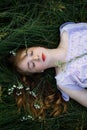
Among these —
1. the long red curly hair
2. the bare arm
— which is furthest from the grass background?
the bare arm

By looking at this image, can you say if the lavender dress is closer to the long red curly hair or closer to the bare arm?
the bare arm

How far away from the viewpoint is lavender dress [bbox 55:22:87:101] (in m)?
2.68

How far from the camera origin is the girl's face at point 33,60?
2.63m

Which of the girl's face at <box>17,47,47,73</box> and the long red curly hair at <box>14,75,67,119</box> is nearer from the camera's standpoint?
the girl's face at <box>17,47,47,73</box>

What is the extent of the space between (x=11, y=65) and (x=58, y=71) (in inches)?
15.0

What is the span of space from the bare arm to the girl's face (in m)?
0.25

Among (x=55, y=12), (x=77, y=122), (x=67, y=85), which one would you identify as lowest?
(x=77, y=122)

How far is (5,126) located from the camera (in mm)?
2811

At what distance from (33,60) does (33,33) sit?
0.25 m

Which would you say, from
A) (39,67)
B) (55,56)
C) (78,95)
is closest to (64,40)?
(55,56)

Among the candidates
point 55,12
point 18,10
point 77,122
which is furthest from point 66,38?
point 77,122

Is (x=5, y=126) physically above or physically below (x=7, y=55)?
below

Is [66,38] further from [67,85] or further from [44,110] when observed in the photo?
[44,110]

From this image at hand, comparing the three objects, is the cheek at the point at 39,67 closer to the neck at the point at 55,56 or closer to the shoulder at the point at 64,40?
the neck at the point at 55,56
